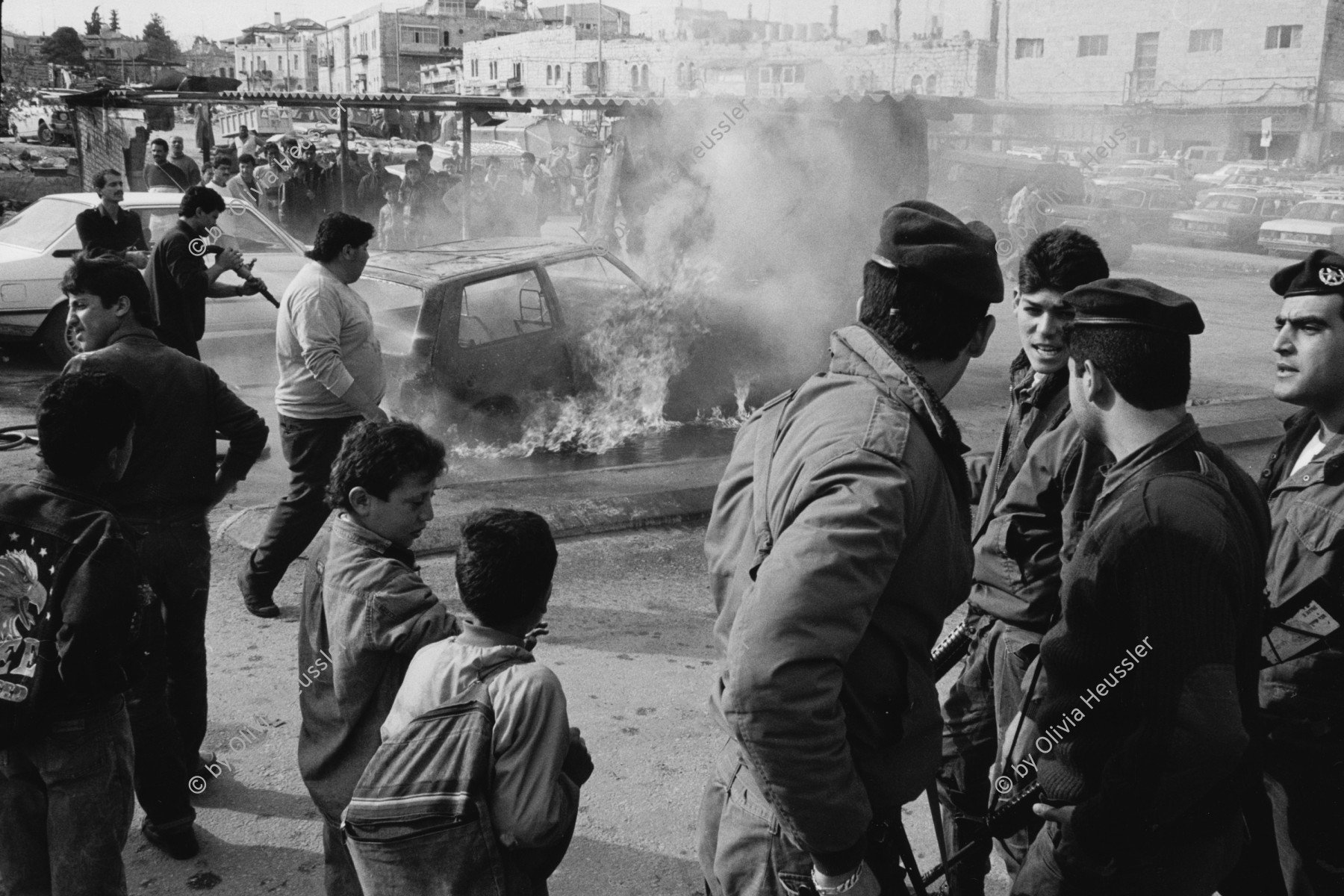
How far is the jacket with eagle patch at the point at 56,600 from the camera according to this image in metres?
2.38

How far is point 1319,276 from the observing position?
2.80m

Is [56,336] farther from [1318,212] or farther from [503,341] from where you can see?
[1318,212]

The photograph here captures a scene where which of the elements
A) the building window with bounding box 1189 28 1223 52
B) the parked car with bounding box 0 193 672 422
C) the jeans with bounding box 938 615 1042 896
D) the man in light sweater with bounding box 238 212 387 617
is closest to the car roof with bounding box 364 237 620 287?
the parked car with bounding box 0 193 672 422

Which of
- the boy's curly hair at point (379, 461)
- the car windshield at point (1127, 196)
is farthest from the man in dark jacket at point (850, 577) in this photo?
the car windshield at point (1127, 196)

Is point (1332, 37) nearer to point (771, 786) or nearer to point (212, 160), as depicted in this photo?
point (212, 160)

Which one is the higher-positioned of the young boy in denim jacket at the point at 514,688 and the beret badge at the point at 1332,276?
the beret badge at the point at 1332,276

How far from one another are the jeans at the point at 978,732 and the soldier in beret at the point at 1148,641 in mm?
442

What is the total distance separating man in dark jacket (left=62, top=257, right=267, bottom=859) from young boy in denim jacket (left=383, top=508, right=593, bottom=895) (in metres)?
1.44

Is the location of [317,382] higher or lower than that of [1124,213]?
lower

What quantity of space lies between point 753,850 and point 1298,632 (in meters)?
1.49

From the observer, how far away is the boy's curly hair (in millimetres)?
2488

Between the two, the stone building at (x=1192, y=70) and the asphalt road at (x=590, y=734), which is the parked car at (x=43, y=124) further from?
the asphalt road at (x=590, y=734)

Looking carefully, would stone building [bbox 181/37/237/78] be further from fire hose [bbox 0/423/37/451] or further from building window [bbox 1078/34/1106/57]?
fire hose [bbox 0/423/37/451]

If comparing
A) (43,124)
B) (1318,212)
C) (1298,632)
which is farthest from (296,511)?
(43,124)
